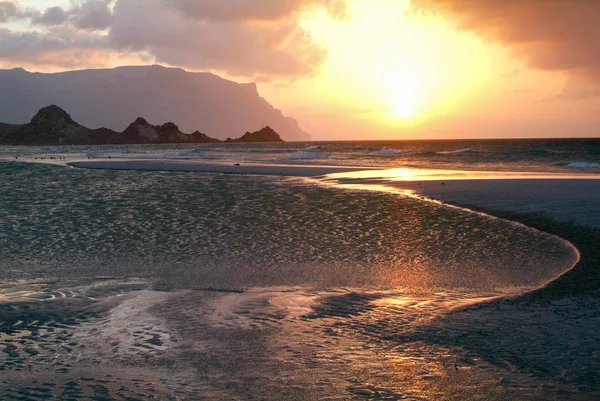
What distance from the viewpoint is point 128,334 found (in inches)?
255

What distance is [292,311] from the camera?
739 cm

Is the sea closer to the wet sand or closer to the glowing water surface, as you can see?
the glowing water surface

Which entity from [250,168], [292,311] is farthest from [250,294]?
[250,168]

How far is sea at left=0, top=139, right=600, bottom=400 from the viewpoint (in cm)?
507

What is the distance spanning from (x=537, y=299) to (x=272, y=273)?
14.6 feet

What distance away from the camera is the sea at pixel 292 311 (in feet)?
16.6

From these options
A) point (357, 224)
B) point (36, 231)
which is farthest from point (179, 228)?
point (357, 224)

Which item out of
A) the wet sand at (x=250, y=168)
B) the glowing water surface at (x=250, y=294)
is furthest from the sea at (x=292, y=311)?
the wet sand at (x=250, y=168)

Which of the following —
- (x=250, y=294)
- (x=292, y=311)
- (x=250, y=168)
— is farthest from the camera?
(x=250, y=168)

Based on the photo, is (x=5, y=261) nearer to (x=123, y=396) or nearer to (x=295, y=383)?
(x=123, y=396)

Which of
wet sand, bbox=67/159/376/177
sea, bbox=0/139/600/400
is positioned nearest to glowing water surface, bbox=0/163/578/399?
sea, bbox=0/139/600/400

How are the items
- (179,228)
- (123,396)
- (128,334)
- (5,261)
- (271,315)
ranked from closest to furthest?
1. (123,396)
2. (128,334)
3. (271,315)
4. (5,261)
5. (179,228)

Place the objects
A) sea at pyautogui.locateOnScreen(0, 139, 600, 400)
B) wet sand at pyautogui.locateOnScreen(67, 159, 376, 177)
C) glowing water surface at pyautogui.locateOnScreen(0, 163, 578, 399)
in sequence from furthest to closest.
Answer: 1. wet sand at pyautogui.locateOnScreen(67, 159, 376, 177)
2. glowing water surface at pyautogui.locateOnScreen(0, 163, 578, 399)
3. sea at pyautogui.locateOnScreen(0, 139, 600, 400)

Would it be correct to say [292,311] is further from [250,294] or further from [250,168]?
[250,168]
